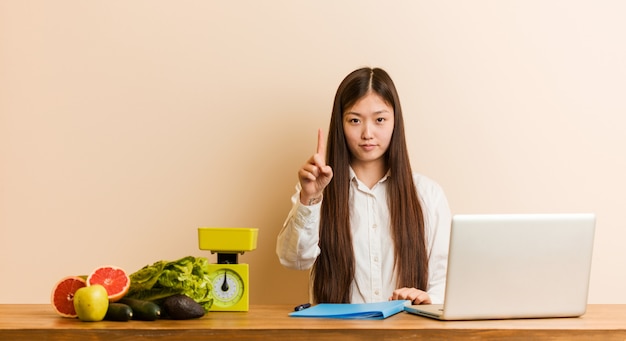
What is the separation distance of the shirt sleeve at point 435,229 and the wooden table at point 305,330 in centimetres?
92

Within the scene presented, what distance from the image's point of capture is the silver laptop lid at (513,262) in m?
1.95

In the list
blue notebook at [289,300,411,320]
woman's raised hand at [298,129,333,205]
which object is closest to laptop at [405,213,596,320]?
blue notebook at [289,300,411,320]

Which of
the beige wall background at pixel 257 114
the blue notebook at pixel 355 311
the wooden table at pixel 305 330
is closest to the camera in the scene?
the wooden table at pixel 305 330

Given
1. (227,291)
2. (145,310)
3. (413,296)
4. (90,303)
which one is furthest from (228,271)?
(413,296)

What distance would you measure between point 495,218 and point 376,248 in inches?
40.6

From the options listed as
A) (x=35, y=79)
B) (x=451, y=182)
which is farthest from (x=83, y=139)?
(x=451, y=182)

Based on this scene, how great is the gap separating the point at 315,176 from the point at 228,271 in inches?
15.0

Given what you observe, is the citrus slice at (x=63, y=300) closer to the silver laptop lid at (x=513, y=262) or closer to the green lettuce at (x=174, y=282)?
the green lettuce at (x=174, y=282)

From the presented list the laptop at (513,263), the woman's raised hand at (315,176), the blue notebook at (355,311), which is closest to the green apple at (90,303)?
the blue notebook at (355,311)

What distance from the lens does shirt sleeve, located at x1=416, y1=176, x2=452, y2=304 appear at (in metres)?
2.93

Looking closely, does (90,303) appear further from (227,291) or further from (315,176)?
(315,176)

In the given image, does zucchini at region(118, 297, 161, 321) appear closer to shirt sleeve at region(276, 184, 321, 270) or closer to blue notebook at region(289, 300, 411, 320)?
blue notebook at region(289, 300, 411, 320)

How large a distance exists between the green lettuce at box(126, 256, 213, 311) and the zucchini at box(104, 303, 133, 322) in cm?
11

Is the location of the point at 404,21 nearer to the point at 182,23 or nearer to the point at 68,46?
the point at 182,23
